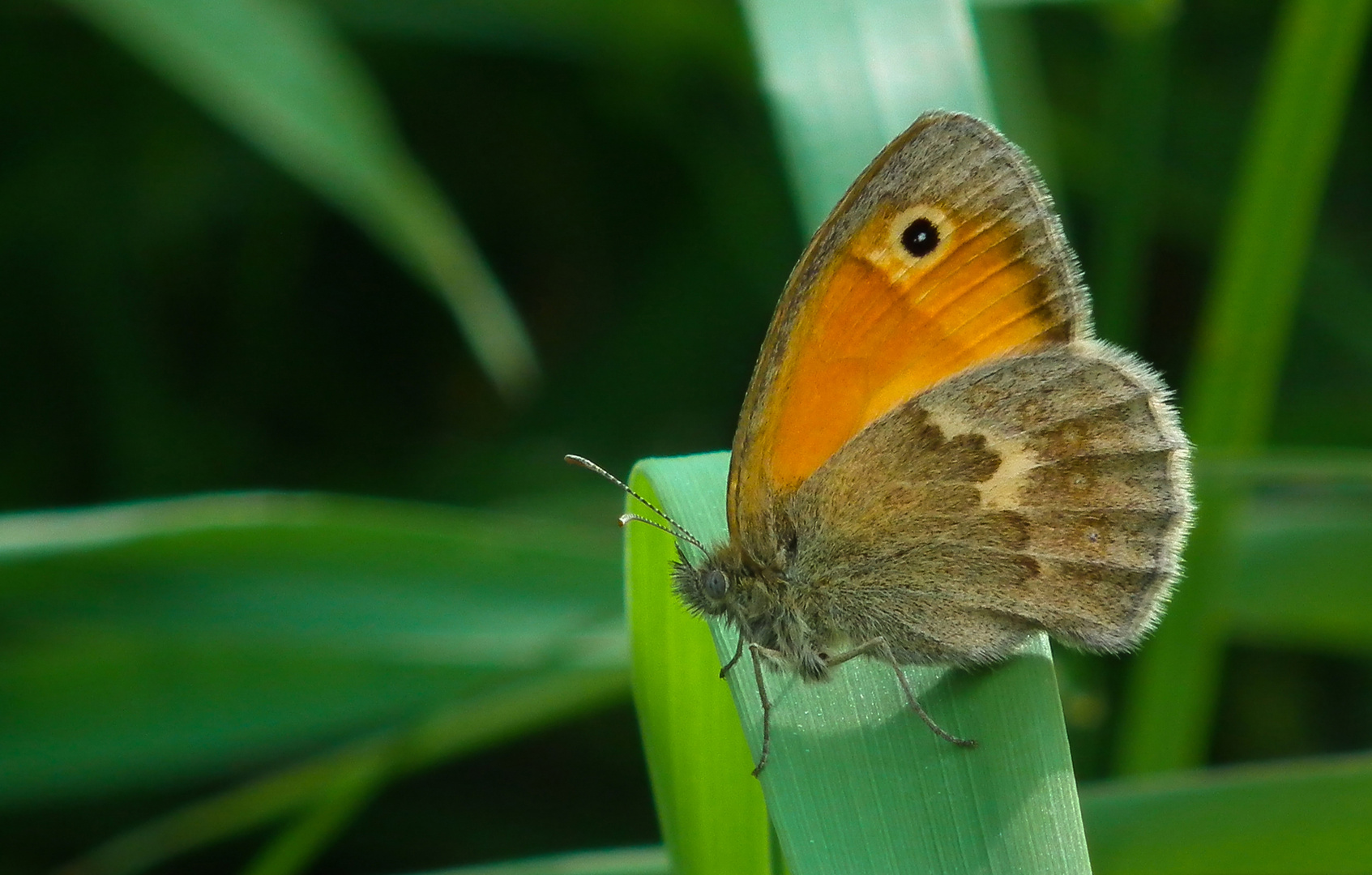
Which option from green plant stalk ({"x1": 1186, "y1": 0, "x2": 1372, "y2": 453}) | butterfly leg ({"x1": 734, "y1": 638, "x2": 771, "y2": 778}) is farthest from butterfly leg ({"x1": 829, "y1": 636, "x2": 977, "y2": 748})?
green plant stalk ({"x1": 1186, "y1": 0, "x2": 1372, "y2": 453})

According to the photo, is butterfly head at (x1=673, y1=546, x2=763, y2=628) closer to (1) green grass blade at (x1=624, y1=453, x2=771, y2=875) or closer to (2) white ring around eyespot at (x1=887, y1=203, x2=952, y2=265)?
(1) green grass blade at (x1=624, y1=453, x2=771, y2=875)

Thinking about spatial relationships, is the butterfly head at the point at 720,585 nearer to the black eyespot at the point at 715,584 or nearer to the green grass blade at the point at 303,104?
the black eyespot at the point at 715,584

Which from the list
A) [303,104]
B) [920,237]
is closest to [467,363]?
[303,104]

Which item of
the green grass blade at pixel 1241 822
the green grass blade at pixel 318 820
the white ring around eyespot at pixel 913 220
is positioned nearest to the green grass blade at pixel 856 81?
the white ring around eyespot at pixel 913 220

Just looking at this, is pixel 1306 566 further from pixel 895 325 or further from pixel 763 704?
pixel 763 704

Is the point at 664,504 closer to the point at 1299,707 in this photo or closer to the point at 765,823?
the point at 765,823
